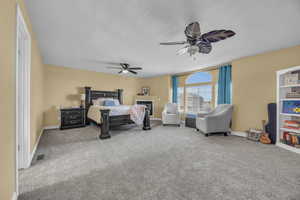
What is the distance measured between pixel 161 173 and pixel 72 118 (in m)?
4.15

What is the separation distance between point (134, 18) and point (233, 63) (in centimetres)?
361

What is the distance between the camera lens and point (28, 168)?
73.1 inches

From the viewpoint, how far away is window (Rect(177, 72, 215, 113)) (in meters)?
5.00

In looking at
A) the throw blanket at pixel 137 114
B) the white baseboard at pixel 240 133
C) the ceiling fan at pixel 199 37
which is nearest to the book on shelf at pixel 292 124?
the white baseboard at pixel 240 133

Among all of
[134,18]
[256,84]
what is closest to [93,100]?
[134,18]

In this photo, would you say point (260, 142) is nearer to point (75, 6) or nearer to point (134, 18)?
point (134, 18)

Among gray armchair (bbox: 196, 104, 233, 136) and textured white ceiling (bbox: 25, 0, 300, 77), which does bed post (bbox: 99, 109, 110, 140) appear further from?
gray armchair (bbox: 196, 104, 233, 136)

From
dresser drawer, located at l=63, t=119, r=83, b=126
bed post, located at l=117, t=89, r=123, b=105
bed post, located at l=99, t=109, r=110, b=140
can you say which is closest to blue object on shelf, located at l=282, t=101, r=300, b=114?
bed post, located at l=99, t=109, r=110, b=140

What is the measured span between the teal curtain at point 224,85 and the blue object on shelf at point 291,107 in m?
1.40

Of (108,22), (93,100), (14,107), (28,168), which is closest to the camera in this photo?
(14,107)

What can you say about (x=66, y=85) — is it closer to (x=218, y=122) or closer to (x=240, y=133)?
(x=218, y=122)

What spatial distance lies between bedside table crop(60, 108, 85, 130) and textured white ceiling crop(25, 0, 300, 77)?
2.16 meters

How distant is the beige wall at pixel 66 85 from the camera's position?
4508 mm

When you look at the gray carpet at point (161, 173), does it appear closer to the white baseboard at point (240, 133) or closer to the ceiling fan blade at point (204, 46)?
the white baseboard at point (240, 133)
